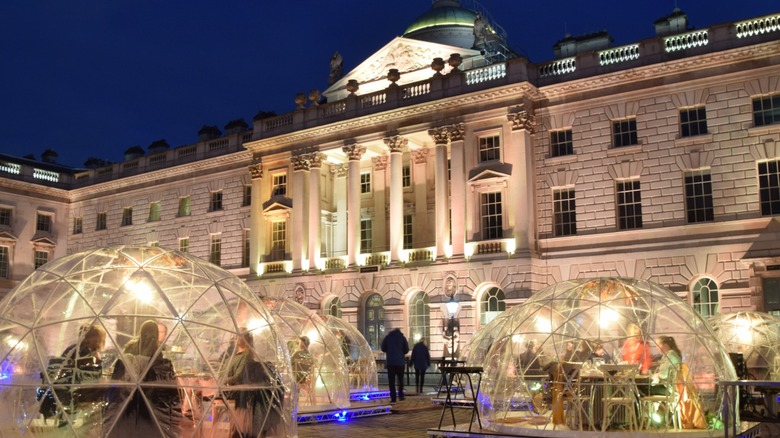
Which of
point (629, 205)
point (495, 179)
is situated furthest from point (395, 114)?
point (629, 205)

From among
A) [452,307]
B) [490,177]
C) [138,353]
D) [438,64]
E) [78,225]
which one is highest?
[438,64]

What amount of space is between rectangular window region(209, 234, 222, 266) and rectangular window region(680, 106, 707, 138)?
25198 millimetres

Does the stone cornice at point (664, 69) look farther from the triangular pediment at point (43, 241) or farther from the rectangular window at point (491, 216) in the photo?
the triangular pediment at point (43, 241)

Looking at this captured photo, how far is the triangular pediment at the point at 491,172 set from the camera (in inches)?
1293

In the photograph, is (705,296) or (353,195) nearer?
(705,296)

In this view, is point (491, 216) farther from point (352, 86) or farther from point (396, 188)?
point (352, 86)

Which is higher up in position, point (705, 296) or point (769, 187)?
point (769, 187)

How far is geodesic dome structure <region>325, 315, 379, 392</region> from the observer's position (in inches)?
910

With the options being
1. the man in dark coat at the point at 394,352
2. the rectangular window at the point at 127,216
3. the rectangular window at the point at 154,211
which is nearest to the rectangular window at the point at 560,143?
the man in dark coat at the point at 394,352

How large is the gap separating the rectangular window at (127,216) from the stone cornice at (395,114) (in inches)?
441

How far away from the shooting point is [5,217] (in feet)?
157

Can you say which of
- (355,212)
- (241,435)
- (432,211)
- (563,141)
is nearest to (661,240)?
(563,141)

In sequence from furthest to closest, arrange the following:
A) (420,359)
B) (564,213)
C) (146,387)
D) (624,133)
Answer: (564,213) → (624,133) → (420,359) → (146,387)

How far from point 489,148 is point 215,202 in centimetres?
1787
